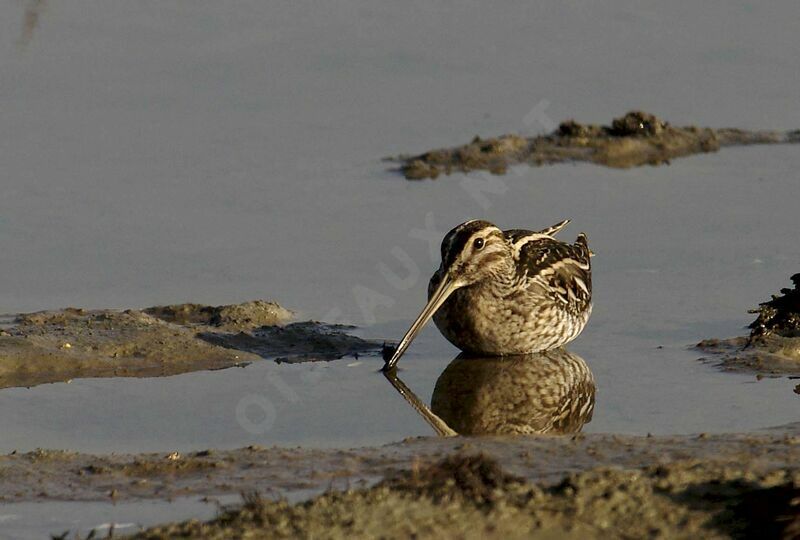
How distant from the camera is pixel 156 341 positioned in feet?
36.1

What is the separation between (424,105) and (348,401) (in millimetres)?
6190

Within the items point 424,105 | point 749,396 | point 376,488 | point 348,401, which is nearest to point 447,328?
point 348,401

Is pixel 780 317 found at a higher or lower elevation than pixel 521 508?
higher

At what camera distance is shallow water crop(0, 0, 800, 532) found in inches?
400

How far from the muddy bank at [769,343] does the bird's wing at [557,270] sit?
1.01 meters

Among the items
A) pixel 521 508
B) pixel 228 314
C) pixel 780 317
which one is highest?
pixel 780 317

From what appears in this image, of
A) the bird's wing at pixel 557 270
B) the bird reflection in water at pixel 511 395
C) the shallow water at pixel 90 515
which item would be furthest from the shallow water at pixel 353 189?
the shallow water at pixel 90 515

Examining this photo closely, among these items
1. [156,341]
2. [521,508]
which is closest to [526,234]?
[156,341]

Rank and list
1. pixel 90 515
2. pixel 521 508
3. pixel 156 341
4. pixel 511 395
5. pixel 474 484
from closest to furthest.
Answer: pixel 521 508, pixel 474 484, pixel 90 515, pixel 511 395, pixel 156 341

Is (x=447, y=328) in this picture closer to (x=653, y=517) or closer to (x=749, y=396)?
(x=749, y=396)

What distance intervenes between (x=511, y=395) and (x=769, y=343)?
6.11ft

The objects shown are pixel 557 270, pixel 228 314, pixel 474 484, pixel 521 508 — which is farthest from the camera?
pixel 557 270

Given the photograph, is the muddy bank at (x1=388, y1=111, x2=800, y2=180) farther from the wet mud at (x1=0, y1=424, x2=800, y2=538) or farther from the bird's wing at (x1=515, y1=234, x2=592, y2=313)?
the wet mud at (x1=0, y1=424, x2=800, y2=538)

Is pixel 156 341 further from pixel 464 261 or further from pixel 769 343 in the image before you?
pixel 769 343
